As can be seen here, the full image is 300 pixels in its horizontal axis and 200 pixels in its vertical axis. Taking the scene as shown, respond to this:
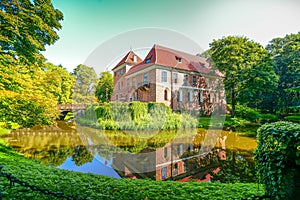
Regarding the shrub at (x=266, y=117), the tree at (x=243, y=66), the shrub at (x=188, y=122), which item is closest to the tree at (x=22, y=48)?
the shrub at (x=188, y=122)

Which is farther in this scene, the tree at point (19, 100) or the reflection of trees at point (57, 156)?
the reflection of trees at point (57, 156)

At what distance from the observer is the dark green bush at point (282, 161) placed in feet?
6.79

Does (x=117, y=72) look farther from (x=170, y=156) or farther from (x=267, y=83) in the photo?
(x=170, y=156)

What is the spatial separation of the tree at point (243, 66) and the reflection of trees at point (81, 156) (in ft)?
57.3

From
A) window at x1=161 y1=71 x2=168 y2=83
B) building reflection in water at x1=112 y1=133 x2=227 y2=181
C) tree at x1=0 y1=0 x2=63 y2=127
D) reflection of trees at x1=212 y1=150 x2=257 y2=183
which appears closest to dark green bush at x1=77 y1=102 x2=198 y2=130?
window at x1=161 y1=71 x2=168 y2=83

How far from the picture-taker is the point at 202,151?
9.62 metres

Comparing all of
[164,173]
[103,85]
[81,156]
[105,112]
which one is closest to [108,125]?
[105,112]

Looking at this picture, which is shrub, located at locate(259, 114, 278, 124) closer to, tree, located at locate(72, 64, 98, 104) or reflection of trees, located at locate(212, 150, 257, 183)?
reflection of trees, located at locate(212, 150, 257, 183)

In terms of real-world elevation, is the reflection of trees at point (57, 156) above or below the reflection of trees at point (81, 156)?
above

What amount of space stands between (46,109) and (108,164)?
363 cm

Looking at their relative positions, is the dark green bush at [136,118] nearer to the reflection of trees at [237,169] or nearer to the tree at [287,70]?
the reflection of trees at [237,169]

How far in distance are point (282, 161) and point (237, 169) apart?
542cm

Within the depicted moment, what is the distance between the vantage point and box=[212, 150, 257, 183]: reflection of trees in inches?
233

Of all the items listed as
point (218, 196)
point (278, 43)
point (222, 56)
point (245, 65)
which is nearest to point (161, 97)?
point (222, 56)
